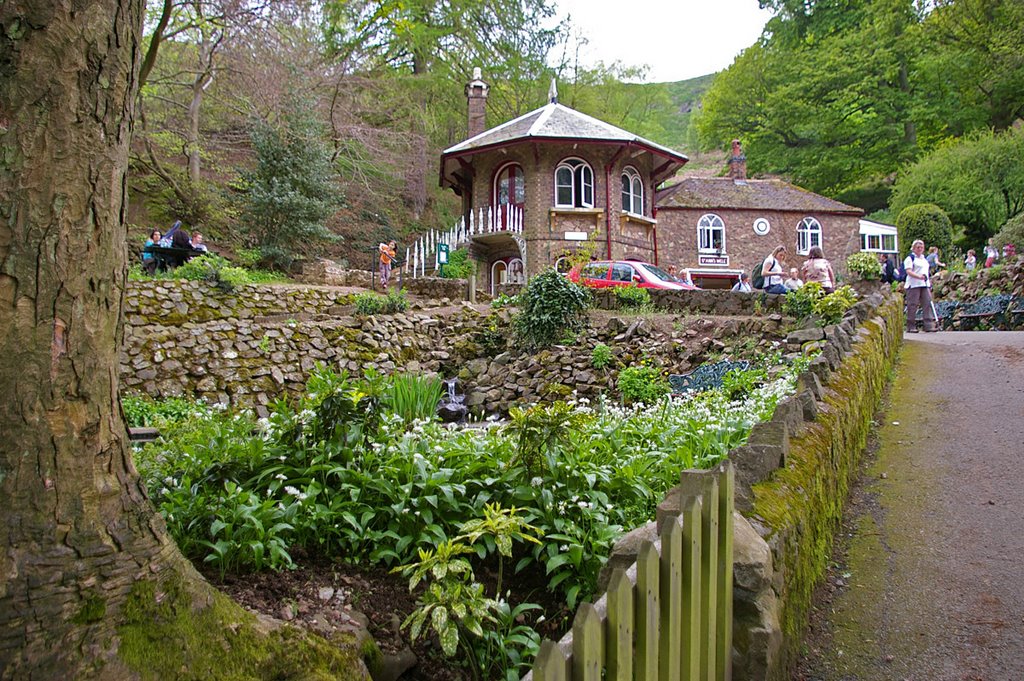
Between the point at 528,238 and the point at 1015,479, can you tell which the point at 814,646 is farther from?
the point at 528,238

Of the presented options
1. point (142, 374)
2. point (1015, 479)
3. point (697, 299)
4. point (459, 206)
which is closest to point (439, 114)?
point (459, 206)

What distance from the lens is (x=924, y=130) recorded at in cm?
4350

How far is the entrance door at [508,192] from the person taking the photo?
26.8 meters

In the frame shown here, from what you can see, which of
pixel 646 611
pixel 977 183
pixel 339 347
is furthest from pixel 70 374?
pixel 977 183

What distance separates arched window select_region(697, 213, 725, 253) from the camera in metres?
33.1

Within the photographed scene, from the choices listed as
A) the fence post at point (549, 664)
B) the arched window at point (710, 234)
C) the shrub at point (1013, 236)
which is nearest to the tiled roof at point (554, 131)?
the arched window at point (710, 234)

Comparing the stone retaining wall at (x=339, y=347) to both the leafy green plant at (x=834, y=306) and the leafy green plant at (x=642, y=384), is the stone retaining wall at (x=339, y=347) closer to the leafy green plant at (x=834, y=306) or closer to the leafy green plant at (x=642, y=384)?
the leafy green plant at (x=642, y=384)

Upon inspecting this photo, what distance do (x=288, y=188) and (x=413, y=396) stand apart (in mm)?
15002

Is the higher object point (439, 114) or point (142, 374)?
point (439, 114)

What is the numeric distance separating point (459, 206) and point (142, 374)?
23.7 meters

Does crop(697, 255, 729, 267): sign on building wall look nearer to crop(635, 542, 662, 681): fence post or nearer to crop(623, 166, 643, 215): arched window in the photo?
crop(623, 166, 643, 215): arched window

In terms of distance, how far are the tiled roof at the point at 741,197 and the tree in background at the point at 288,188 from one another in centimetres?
1708

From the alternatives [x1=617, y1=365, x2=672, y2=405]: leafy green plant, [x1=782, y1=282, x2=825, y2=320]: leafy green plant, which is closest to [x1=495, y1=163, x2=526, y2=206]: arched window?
[x1=782, y1=282, x2=825, y2=320]: leafy green plant

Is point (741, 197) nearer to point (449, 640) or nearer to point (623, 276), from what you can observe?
point (623, 276)
